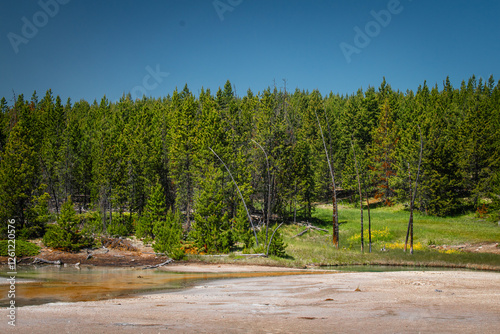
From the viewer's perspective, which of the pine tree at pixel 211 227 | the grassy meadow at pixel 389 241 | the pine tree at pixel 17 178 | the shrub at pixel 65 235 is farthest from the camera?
the pine tree at pixel 17 178

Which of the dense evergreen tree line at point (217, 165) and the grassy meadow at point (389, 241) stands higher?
the dense evergreen tree line at point (217, 165)

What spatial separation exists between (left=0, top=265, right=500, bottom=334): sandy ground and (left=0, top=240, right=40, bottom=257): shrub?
869 inches

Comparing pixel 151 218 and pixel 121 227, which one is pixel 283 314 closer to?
pixel 151 218

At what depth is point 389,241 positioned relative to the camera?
41625 millimetres

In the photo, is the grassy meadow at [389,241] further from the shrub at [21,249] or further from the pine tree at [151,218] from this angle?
the shrub at [21,249]

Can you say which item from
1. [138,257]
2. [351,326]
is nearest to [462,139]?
[138,257]

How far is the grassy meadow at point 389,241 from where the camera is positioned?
2866cm

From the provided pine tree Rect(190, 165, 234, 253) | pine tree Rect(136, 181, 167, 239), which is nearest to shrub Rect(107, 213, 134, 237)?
pine tree Rect(136, 181, 167, 239)

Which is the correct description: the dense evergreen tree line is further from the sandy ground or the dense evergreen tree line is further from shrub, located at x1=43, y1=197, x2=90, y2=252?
the sandy ground

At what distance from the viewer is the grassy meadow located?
28.7 m

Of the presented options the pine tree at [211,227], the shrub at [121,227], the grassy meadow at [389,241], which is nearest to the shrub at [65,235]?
the shrub at [121,227]

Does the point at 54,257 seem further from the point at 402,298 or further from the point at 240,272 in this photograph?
the point at 402,298

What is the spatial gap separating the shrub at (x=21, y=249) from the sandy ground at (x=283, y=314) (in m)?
22.1

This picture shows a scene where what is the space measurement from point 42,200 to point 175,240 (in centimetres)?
1317
